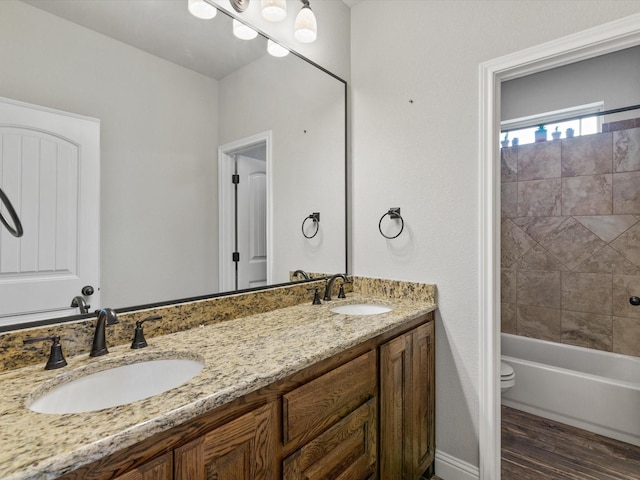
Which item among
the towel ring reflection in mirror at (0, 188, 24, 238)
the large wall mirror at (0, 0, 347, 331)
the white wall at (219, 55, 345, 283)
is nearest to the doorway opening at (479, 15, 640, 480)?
the white wall at (219, 55, 345, 283)

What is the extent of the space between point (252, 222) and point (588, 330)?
109 inches

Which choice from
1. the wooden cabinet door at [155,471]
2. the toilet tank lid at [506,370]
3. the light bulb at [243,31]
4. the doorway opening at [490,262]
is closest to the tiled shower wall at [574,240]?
→ the toilet tank lid at [506,370]

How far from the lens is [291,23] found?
1.76 meters

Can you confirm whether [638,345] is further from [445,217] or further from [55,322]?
[55,322]

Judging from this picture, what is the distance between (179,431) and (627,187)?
324 centimetres

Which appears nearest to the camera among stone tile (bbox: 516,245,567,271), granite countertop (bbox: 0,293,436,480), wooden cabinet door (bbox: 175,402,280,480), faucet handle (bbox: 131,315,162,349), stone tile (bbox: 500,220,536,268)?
granite countertop (bbox: 0,293,436,480)

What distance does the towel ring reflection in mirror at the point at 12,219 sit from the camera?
89 cm

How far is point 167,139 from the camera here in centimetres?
126

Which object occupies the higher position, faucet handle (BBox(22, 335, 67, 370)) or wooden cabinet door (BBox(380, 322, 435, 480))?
faucet handle (BBox(22, 335, 67, 370))

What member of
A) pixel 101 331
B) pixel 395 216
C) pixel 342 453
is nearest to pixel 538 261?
pixel 395 216

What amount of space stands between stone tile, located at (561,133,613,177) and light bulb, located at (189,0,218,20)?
9.27 ft

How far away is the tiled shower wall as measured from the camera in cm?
247

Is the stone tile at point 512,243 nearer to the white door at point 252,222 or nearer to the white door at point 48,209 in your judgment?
the white door at point 252,222

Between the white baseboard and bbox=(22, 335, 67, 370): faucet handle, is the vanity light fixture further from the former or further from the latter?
the white baseboard
